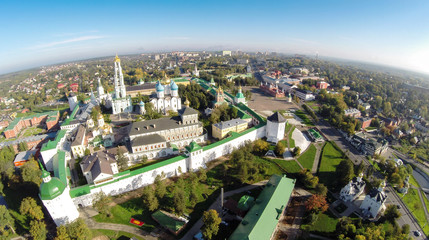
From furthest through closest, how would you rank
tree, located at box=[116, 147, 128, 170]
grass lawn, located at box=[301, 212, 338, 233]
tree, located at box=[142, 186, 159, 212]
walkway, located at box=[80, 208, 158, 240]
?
tree, located at box=[116, 147, 128, 170]
tree, located at box=[142, 186, 159, 212]
grass lawn, located at box=[301, 212, 338, 233]
walkway, located at box=[80, 208, 158, 240]

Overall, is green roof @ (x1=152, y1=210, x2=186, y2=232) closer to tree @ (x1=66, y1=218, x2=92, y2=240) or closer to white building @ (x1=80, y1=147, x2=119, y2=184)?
tree @ (x1=66, y1=218, x2=92, y2=240)

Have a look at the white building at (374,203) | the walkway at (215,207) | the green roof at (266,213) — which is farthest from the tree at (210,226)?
the white building at (374,203)

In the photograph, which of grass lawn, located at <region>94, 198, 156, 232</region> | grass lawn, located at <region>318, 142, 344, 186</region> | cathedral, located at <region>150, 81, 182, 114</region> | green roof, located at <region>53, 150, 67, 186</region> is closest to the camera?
grass lawn, located at <region>94, 198, 156, 232</region>

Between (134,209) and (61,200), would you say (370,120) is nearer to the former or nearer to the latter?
(134,209)

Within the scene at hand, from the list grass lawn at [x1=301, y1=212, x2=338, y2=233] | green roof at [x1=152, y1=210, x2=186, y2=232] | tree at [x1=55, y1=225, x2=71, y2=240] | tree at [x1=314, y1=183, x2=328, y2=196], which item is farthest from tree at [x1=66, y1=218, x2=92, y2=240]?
tree at [x1=314, y1=183, x2=328, y2=196]

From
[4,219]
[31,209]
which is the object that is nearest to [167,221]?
[31,209]

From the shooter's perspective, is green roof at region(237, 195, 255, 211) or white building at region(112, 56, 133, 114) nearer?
green roof at region(237, 195, 255, 211)

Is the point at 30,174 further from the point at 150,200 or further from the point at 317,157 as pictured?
the point at 317,157

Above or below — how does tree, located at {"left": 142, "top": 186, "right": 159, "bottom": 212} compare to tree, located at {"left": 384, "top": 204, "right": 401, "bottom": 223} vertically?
above
